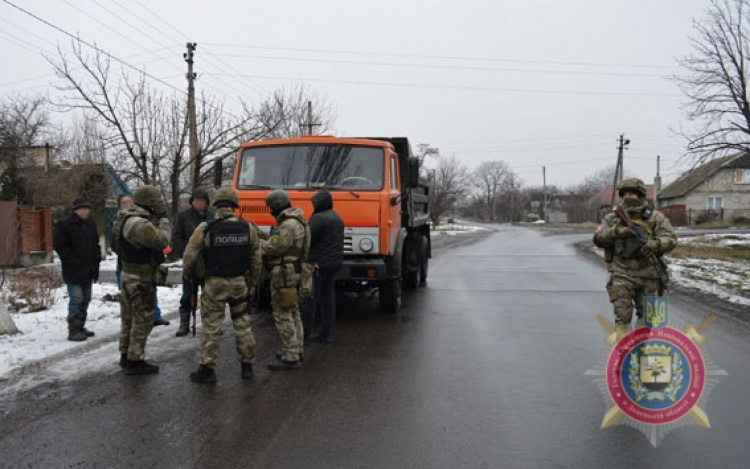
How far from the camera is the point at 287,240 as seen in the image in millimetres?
5598

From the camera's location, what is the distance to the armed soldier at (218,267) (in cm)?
506

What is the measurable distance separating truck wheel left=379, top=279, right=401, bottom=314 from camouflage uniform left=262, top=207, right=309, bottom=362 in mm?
2673

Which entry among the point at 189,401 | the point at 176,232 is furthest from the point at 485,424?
the point at 176,232

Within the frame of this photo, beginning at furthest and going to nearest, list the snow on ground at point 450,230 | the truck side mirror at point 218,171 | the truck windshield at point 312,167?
the snow on ground at point 450,230, the truck side mirror at point 218,171, the truck windshield at point 312,167

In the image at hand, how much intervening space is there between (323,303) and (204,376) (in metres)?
1.88

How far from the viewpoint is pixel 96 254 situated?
7.05 metres

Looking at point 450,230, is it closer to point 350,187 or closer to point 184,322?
point 350,187

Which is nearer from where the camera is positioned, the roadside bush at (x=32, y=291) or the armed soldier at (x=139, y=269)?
the armed soldier at (x=139, y=269)

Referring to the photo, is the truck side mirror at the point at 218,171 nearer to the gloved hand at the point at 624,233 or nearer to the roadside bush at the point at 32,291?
the roadside bush at the point at 32,291

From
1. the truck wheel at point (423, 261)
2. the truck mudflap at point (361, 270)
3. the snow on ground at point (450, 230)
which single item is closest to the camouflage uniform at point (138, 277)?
the truck mudflap at point (361, 270)

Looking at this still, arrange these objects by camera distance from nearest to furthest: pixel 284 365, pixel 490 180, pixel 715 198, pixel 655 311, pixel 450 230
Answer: pixel 655 311 → pixel 284 365 → pixel 450 230 → pixel 715 198 → pixel 490 180

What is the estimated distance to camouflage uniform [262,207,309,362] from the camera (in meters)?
5.59

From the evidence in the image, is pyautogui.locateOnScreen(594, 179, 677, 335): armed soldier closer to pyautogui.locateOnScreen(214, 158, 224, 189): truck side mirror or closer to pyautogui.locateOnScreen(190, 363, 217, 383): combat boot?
pyautogui.locateOnScreen(190, 363, 217, 383): combat boot

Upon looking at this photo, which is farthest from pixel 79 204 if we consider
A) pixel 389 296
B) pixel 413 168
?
pixel 413 168
